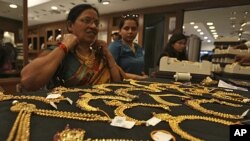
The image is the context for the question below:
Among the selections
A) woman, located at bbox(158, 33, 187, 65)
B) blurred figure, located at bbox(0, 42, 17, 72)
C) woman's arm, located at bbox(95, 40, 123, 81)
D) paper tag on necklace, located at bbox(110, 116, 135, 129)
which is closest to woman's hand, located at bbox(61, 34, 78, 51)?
woman's arm, located at bbox(95, 40, 123, 81)

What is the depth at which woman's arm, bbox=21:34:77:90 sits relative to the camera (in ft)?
3.01

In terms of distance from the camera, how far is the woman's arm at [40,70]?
918 mm

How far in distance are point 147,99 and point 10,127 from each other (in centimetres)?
41

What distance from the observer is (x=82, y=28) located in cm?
115

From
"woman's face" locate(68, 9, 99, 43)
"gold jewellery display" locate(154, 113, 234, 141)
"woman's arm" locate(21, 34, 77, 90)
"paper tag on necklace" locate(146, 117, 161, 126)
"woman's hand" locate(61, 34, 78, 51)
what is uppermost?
"woman's face" locate(68, 9, 99, 43)

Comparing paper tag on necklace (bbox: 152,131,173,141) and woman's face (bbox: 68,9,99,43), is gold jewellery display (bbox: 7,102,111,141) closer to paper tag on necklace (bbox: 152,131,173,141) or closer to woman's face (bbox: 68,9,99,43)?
paper tag on necklace (bbox: 152,131,173,141)

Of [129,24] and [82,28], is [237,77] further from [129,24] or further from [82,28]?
[82,28]

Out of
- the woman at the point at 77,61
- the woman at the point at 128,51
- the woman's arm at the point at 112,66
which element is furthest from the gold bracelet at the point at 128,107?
the woman at the point at 128,51

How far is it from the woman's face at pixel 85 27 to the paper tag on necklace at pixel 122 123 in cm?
76

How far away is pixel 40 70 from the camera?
931mm

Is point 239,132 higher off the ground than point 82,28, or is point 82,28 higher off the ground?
point 82,28

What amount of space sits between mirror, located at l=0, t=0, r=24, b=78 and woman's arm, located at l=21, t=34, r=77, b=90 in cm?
164

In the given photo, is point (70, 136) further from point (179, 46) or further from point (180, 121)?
point (179, 46)

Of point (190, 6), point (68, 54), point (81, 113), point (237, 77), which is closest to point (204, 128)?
point (81, 113)
